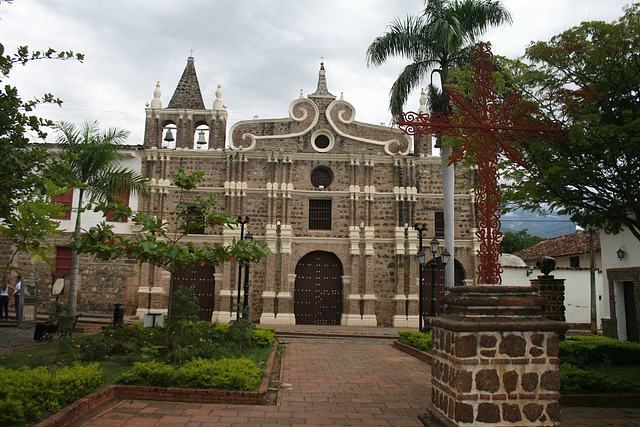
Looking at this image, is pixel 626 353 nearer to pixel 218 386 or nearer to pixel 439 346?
pixel 439 346

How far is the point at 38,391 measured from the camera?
5797 millimetres

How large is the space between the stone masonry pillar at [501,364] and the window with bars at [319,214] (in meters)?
17.5

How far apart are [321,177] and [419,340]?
11.5 meters

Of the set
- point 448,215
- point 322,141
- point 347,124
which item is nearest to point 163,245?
point 448,215

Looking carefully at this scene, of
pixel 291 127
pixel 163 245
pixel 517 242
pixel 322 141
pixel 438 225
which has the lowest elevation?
pixel 163 245

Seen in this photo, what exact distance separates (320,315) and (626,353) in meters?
13.0

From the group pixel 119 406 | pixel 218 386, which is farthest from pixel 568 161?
pixel 119 406

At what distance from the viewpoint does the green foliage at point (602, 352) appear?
34.1 ft

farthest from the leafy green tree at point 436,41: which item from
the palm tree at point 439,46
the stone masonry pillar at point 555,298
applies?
the stone masonry pillar at point 555,298

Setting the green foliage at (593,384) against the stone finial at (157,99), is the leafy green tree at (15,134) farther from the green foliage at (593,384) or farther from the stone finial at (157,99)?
the stone finial at (157,99)

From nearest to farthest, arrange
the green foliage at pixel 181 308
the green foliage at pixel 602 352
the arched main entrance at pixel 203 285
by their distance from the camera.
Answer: the green foliage at pixel 181 308 → the green foliage at pixel 602 352 → the arched main entrance at pixel 203 285

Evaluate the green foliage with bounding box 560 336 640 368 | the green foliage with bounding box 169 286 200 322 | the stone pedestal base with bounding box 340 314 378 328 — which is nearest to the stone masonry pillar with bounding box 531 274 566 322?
the green foliage with bounding box 560 336 640 368

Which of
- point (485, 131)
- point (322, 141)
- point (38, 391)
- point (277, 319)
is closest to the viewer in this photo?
point (485, 131)

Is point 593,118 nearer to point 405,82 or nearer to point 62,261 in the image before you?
point 405,82
